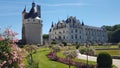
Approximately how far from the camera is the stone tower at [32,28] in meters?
59.8

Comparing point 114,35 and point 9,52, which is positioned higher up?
point 9,52

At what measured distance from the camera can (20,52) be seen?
7.04m

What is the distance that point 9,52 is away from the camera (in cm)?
668

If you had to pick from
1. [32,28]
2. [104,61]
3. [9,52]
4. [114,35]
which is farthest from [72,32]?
[9,52]

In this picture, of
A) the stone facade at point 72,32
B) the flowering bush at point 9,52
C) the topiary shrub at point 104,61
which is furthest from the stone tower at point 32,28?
the flowering bush at point 9,52

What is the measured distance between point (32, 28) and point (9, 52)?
53.9 m

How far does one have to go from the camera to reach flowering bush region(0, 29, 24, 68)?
6.65m

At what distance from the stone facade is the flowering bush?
73.7m

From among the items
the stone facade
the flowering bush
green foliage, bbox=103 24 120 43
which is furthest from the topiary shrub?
green foliage, bbox=103 24 120 43

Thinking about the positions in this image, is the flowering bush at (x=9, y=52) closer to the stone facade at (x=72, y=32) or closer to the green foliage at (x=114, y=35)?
the stone facade at (x=72, y=32)

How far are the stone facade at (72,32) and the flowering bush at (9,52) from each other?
73700 millimetres

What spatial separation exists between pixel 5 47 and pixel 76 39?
80097 millimetres

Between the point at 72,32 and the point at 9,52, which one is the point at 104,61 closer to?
the point at 9,52

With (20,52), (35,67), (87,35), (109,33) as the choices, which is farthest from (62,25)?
(20,52)
